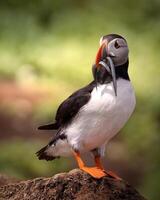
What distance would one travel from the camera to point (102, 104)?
3748 mm

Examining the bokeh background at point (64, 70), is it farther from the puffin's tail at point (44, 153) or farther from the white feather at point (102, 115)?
the white feather at point (102, 115)

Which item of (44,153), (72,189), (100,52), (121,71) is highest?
(100,52)

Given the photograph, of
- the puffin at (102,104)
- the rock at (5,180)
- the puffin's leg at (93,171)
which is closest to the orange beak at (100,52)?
the puffin at (102,104)

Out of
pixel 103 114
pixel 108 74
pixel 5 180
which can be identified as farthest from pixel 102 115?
pixel 5 180

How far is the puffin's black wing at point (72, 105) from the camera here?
12.6 feet

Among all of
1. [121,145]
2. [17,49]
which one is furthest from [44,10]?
[121,145]

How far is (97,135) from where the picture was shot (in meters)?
3.80

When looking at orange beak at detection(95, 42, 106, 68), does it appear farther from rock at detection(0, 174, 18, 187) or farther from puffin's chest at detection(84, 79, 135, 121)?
rock at detection(0, 174, 18, 187)

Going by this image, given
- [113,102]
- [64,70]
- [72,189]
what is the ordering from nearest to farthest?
[113,102], [72,189], [64,70]

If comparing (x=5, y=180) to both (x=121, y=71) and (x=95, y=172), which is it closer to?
(x=95, y=172)

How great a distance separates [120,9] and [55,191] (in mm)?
5828

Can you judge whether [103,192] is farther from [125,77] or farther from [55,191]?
[125,77]

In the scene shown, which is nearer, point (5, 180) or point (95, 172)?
point (95, 172)

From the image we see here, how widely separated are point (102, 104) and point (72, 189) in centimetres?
40
